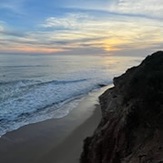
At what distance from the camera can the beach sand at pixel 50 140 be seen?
11.2 meters

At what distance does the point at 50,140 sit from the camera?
43.2 ft

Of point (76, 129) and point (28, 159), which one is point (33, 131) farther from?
point (28, 159)

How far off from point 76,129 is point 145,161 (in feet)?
30.5

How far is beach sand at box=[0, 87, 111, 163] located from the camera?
11.2m

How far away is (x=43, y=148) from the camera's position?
1217cm

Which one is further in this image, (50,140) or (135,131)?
(50,140)

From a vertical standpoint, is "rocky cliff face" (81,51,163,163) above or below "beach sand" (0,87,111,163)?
above

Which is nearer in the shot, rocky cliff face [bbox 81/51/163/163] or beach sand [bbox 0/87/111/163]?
rocky cliff face [bbox 81/51/163/163]

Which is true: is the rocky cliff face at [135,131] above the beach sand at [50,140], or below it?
above

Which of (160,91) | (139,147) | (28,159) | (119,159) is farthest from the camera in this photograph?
(28,159)

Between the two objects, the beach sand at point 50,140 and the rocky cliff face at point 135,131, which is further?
the beach sand at point 50,140

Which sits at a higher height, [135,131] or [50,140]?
[135,131]

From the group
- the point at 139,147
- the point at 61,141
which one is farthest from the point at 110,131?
the point at 61,141

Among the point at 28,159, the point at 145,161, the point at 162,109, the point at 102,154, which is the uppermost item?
the point at 162,109
